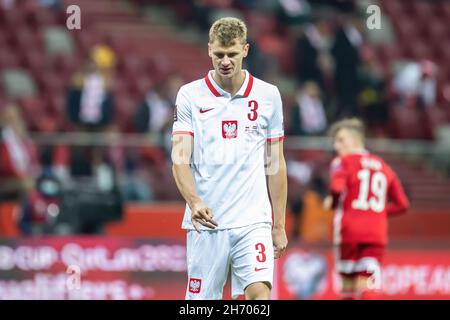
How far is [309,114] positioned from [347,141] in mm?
4669

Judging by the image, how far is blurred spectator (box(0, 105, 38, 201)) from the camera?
1307 centimetres

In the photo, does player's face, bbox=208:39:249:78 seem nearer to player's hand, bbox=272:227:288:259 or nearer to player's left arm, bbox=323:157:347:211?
player's hand, bbox=272:227:288:259

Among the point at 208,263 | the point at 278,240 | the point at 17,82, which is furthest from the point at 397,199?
the point at 17,82

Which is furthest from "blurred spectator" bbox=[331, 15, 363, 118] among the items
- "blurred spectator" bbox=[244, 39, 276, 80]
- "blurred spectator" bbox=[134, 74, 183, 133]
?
"blurred spectator" bbox=[134, 74, 183, 133]

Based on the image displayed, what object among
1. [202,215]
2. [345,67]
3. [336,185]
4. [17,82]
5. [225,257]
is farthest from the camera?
[345,67]

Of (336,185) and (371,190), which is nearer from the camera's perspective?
(336,185)

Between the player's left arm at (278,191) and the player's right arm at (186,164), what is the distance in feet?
1.60

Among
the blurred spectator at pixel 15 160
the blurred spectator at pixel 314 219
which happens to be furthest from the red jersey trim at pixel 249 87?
the blurred spectator at pixel 314 219

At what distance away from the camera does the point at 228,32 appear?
698 cm

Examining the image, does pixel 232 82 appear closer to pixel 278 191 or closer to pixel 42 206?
pixel 278 191

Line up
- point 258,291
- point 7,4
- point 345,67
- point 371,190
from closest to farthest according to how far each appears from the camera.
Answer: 1. point 258,291
2. point 371,190
3. point 345,67
4. point 7,4

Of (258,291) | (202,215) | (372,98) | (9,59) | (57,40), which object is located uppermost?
(57,40)

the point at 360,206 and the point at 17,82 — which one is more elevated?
the point at 17,82
